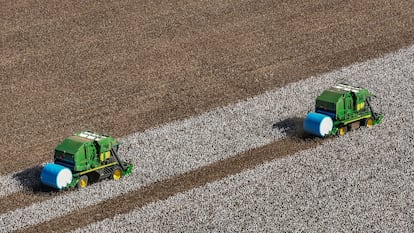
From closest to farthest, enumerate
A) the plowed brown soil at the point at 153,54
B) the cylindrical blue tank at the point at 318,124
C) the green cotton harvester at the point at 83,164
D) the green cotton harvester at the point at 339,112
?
the green cotton harvester at the point at 83,164 < the cylindrical blue tank at the point at 318,124 < the green cotton harvester at the point at 339,112 < the plowed brown soil at the point at 153,54

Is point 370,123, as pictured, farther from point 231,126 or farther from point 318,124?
point 231,126

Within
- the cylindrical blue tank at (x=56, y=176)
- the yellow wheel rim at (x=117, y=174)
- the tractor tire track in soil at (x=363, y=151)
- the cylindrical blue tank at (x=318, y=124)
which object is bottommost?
the tractor tire track in soil at (x=363, y=151)

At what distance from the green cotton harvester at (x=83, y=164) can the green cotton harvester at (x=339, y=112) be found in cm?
671

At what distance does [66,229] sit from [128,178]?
3.67 meters

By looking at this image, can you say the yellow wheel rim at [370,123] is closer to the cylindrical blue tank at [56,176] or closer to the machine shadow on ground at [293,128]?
the machine shadow on ground at [293,128]

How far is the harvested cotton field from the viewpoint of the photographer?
33.0 meters

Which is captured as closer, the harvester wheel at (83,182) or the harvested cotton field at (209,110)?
the harvested cotton field at (209,110)

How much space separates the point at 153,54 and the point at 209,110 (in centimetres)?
621

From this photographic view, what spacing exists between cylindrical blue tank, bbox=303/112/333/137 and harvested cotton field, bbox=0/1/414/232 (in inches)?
16.8

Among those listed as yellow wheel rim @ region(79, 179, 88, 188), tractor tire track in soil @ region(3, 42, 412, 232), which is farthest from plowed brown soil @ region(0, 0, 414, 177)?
yellow wheel rim @ region(79, 179, 88, 188)

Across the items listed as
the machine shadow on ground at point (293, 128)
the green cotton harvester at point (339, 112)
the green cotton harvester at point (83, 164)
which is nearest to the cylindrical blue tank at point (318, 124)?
the green cotton harvester at point (339, 112)

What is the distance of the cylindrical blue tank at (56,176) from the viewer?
1320 inches

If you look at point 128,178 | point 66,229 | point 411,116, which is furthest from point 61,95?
point 411,116

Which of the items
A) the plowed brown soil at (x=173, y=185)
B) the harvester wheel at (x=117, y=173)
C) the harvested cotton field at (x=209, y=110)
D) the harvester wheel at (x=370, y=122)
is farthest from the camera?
the harvester wheel at (x=370, y=122)
